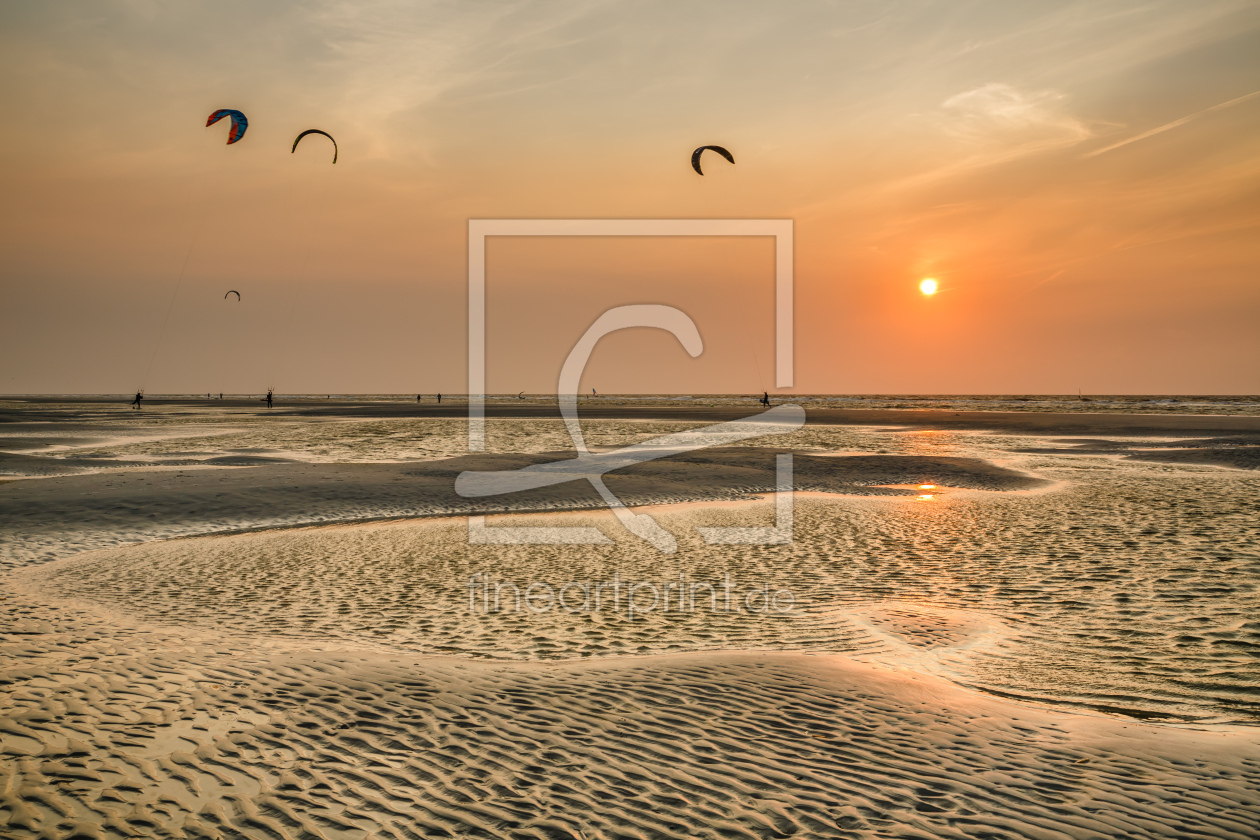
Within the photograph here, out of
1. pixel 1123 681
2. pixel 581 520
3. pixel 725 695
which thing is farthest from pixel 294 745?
pixel 581 520

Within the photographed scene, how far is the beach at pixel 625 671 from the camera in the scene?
523 cm

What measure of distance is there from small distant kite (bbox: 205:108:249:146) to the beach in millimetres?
20036

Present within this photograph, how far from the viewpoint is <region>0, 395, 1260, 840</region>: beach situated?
17.2ft

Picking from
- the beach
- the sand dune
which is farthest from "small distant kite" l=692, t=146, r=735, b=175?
the sand dune

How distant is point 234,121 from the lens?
35.3m

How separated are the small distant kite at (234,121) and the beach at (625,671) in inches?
789

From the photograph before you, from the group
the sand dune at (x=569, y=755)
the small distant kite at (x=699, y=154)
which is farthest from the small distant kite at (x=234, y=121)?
the sand dune at (x=569, y=755)

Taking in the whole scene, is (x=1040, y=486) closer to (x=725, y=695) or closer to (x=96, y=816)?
(x=725, y=695)

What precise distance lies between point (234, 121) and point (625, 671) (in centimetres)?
3609

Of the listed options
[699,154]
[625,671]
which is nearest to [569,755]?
[625,671]

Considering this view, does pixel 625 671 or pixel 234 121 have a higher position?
pixel 234 121

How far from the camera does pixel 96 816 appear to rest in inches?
192

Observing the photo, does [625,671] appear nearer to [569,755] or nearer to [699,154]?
[569,755]

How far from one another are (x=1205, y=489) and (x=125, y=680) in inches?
989
